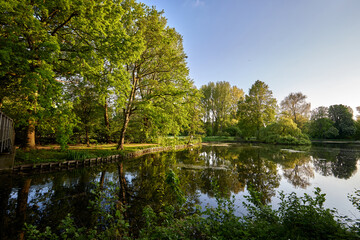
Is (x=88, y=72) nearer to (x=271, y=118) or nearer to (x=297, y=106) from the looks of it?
(x=271, y=118)

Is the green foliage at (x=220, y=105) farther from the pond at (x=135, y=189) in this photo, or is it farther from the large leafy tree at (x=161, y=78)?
the pond at (x=135, y=189)

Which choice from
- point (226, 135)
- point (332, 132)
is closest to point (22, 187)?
point (226, 135)

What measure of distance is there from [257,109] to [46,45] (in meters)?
40.3

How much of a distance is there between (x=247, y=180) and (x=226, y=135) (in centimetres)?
4091

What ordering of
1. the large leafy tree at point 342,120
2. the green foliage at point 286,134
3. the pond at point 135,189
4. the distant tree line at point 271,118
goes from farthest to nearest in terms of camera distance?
the large leafy tree at point 342,120
the distant tree line at point 271,118
the green foliage at point 286,134
the pond at point 135,189

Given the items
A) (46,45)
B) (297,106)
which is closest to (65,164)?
(46,45)

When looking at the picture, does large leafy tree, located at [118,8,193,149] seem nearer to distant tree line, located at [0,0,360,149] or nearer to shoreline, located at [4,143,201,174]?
distant tree line, located at [0,0,360,149]

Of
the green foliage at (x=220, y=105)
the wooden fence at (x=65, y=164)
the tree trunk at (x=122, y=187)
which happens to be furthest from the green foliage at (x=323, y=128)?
the tree trunk at (x=122, y=187)

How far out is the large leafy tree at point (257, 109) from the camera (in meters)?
39.3

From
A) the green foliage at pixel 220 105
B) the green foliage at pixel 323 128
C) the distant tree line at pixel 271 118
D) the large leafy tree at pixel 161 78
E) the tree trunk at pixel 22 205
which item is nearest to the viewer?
the tree trunk at pixel 22 205

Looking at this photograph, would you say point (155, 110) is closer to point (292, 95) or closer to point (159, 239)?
point (159, 239)

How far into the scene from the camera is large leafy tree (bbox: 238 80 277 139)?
39.3 meters

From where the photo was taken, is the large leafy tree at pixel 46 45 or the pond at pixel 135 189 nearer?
the pond at pixel 135 189

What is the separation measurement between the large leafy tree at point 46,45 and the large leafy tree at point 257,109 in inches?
1367
